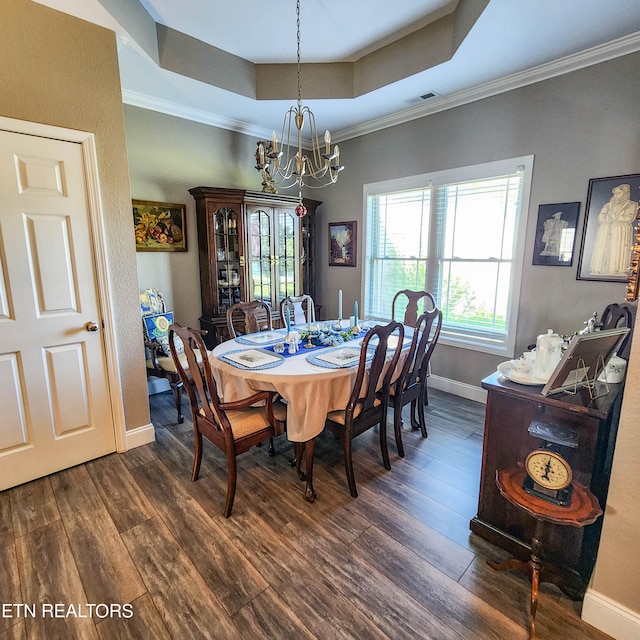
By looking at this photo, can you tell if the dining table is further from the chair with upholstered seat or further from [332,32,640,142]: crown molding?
[332,32,640,142]: crown molding

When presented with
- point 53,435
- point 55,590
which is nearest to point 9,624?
point 55,590

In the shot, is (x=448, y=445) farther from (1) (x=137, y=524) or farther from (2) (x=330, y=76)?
(2) (x=330, y=76)

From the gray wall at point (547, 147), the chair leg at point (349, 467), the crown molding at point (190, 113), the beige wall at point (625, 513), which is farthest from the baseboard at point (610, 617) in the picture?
the crown molding at point (190, 113)

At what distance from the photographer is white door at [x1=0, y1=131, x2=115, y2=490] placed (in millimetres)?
2117

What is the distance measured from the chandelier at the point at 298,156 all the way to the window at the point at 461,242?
88 cm

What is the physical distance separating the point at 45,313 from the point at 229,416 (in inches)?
54.4

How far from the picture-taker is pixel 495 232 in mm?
3338

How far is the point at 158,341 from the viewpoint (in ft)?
10.9

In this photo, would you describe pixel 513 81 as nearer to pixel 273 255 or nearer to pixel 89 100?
pixel 273 255

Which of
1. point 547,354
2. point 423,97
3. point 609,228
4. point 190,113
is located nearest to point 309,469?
point 547,354

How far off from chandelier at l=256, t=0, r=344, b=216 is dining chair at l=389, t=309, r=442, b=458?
49.5 inches

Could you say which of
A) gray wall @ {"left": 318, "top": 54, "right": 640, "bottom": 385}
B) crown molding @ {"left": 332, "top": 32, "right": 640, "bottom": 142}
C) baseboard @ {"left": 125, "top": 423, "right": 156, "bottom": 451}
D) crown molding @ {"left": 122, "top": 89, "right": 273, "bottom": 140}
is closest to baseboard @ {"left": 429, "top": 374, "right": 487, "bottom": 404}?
gray wall @ {"left": 318, "top": 54, "right": 640, "bottom": 385}

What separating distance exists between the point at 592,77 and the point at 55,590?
15.1ft

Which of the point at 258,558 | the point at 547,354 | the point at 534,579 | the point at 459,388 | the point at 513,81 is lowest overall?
the point at 258,558
